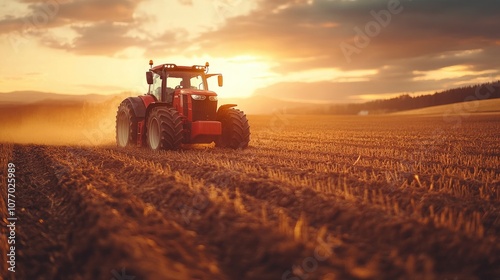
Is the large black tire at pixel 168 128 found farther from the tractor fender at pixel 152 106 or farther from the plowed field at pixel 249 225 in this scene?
the plowed field at pixel 249 225

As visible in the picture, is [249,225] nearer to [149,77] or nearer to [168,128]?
[168,128]

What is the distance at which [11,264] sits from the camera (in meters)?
4.55

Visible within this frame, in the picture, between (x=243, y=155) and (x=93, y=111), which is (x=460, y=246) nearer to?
(x=243, y=155)

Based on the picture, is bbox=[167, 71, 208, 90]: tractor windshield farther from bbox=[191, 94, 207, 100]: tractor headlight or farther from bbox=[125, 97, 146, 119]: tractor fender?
bbox=[125, 97, 146, 119]: tractor fender

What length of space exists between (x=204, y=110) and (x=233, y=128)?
1.00m

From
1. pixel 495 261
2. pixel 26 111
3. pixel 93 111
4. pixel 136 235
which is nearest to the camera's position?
pixel 495 261

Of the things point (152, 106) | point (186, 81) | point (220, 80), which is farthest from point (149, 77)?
point (220, 80)

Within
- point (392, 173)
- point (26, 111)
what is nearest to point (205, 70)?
point (392, 173)

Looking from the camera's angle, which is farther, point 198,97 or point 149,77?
point 149,77

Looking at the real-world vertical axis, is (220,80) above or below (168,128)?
above

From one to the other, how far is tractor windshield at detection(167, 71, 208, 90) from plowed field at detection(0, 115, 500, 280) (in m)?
4.70

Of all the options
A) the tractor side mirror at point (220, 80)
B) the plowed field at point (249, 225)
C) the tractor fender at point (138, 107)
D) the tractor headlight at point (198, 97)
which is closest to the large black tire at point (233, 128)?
the tractor side mirror at point (220, 80)

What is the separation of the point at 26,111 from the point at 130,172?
74.7ft

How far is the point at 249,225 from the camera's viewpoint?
16.6 feet
